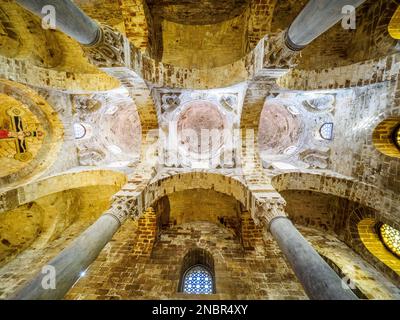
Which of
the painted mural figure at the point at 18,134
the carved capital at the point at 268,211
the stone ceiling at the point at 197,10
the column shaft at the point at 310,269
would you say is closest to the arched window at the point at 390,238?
the carved capital at the point at 268,211

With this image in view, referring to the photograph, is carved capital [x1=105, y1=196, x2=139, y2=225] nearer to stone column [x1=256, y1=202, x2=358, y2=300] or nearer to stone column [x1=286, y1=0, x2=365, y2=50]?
stone column [x1=256, y1=202, x2=358, y2=300]

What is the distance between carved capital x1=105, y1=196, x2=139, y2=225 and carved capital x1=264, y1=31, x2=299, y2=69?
461 centimetres

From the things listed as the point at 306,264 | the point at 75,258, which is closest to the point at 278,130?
the point at 306,264

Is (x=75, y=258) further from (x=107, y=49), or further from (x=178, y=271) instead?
(x=178, y=271)

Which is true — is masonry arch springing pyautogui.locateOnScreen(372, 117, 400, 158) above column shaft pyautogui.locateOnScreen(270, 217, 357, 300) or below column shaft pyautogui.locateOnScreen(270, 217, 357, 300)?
above

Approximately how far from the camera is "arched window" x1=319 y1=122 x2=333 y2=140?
7274mm

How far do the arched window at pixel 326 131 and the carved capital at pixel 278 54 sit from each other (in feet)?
14.8

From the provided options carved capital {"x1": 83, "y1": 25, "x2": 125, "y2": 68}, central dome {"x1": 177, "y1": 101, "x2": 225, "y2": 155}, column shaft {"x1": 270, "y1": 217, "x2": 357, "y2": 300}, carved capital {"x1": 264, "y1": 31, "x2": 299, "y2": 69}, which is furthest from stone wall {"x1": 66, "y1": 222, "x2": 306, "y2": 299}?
carved capital {"x1": 83, "y1": 25, "x2": 125, "y2": 68}

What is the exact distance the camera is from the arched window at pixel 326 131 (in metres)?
7.27

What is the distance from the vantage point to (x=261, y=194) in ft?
16.3

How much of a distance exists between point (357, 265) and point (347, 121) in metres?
5.05

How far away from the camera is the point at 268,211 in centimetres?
443

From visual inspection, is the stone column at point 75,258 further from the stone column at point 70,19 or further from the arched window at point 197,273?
the arched window at point 197,273
